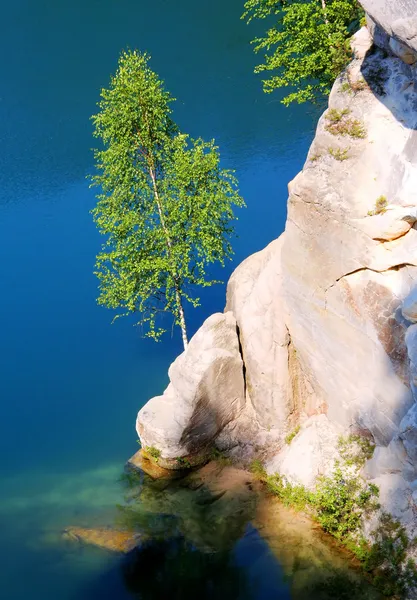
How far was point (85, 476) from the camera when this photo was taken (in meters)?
19.3

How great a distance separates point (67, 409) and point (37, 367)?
2715mm

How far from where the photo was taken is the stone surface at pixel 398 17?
1152 cm

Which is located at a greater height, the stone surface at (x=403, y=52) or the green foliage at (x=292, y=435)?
the stone surface at (x=403, y=52)

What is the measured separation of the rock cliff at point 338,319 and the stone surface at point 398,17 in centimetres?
3

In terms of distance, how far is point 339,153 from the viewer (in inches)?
576

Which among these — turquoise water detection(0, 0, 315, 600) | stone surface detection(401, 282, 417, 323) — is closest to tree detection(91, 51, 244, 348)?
turquoise water detection(0, 0, 315, 600)

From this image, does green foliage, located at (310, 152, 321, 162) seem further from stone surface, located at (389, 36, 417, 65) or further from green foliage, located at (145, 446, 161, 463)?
green foliage, located at (145, 446, 161, 463)

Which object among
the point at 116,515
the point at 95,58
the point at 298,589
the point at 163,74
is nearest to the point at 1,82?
the point at 95,58

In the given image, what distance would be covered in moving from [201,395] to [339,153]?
275 inches

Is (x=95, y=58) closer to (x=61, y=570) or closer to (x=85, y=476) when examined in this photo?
(x=85, y=476)

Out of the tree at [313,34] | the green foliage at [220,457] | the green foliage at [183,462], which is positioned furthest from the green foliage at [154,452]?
the tree at [313,34]

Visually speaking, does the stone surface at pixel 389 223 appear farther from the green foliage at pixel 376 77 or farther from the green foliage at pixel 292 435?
the green foliage at pixel 292 435

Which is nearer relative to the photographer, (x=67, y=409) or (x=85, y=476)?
(x=85, y=476)

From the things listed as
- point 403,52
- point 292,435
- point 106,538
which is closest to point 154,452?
point 106,538
